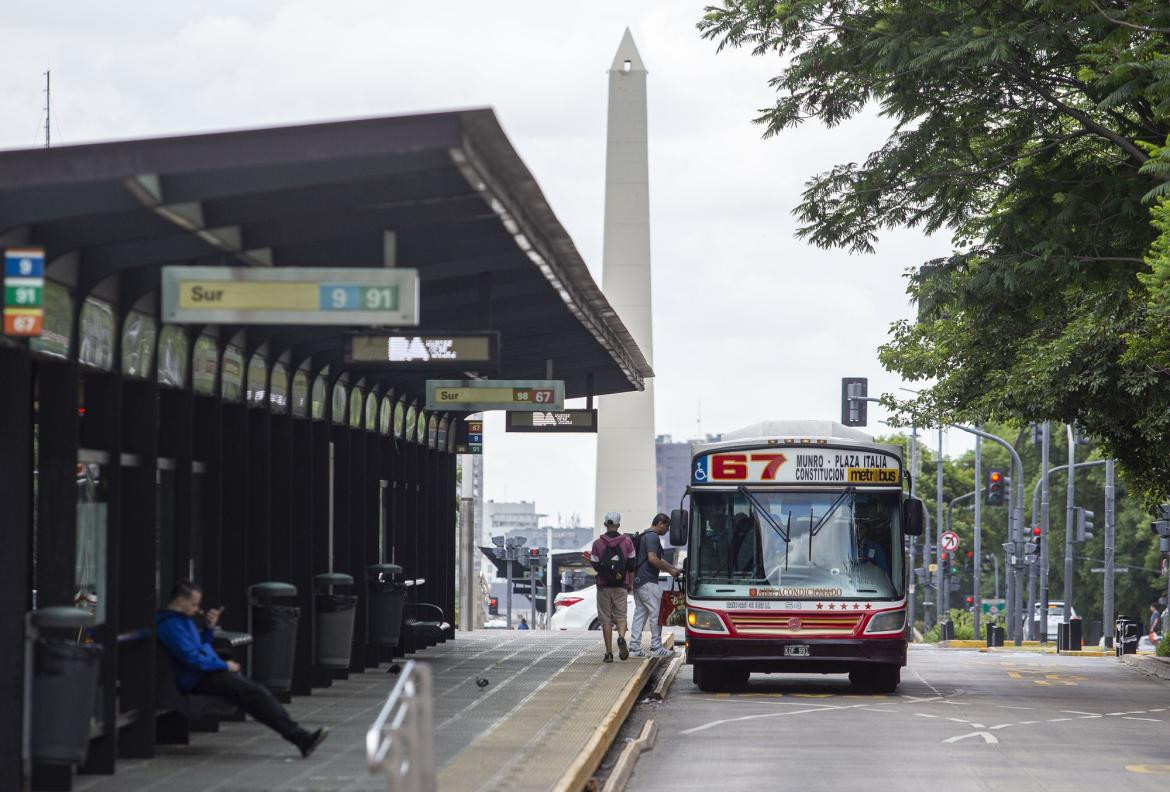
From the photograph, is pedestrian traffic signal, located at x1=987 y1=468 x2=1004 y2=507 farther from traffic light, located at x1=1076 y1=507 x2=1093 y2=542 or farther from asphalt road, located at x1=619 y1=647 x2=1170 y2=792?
asphalt road, located at x1=619 y1=647 x2=1170 y2=792

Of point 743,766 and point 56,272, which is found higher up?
point 56,272

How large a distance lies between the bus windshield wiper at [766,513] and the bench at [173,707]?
9949mm

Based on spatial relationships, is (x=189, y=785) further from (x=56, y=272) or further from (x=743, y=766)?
(x=743, y=766)

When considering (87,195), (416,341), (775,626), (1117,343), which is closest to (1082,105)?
(1117,343)

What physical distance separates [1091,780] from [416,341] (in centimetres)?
605

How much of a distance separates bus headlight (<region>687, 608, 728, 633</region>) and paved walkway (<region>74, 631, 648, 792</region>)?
2.89 ft

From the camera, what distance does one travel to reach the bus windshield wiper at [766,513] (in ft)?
75.2

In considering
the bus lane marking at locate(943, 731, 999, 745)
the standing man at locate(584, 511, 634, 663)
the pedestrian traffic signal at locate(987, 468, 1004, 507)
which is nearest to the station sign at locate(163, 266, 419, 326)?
the bus lane marking at locate(943, 731, 999, 745)

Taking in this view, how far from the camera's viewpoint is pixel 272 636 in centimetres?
1595

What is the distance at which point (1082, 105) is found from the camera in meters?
27.4

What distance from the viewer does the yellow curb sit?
40.9 feet

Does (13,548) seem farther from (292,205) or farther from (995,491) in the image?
(995,491)

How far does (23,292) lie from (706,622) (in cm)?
1350

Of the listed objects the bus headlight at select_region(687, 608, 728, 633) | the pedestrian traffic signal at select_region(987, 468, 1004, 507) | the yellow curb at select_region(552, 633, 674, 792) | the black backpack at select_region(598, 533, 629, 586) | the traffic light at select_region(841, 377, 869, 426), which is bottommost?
the yellow curb at select_region(552, 633, 674, 792)
